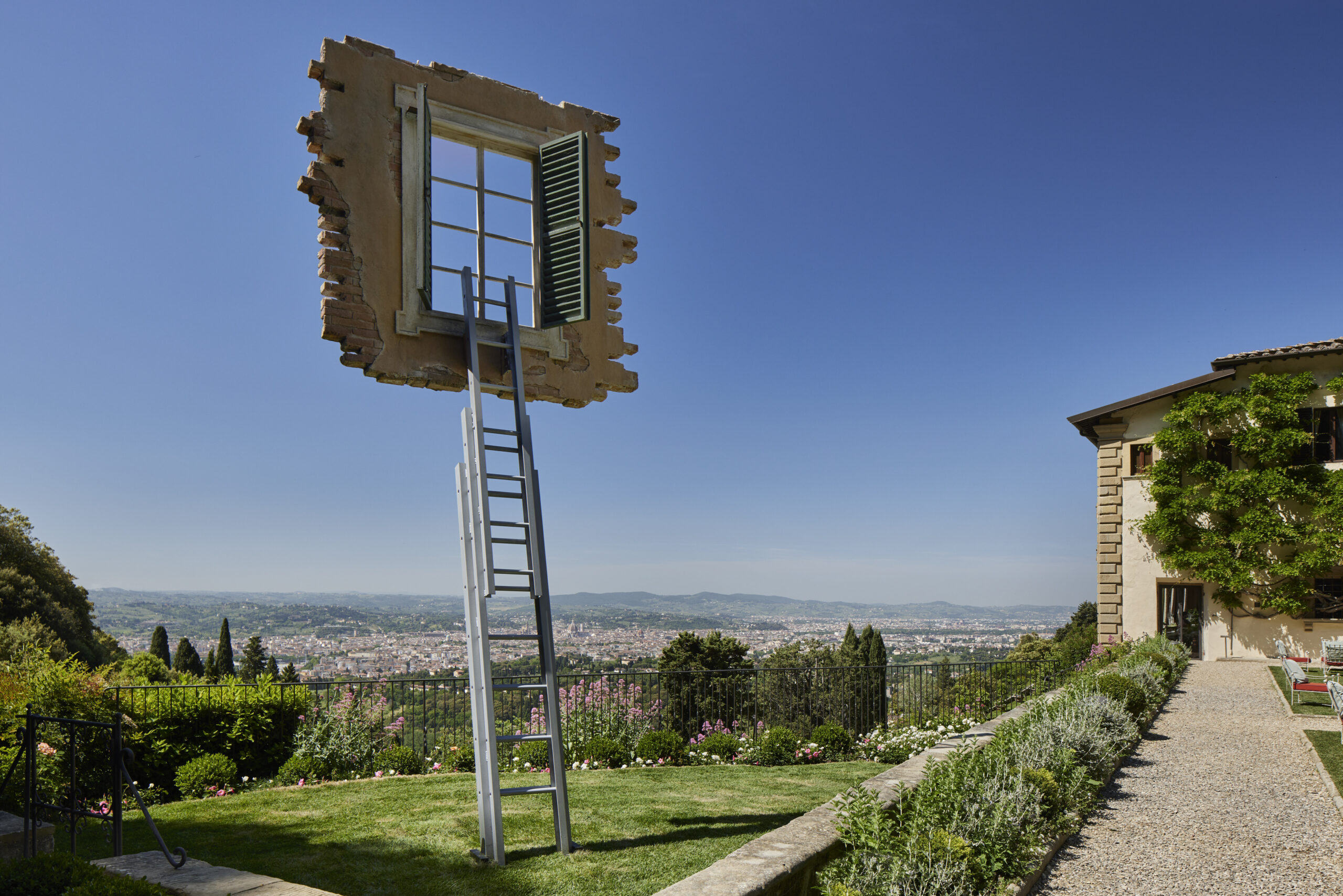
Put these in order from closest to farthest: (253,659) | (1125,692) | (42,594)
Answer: (1125,692) → (42,594) → (253,659)

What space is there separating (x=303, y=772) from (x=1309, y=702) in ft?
44.4

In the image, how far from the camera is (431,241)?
5.54 metres

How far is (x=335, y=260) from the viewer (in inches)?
204

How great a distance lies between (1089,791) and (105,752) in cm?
929

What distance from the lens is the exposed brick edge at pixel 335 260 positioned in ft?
16.9

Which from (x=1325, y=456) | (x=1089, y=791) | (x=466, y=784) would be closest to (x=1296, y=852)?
(x=1089, y=791)

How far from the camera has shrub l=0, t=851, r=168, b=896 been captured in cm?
301

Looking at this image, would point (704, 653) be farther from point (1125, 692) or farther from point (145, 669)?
point (1125, 692)

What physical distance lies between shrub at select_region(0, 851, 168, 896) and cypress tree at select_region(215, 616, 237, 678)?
27.4 metres

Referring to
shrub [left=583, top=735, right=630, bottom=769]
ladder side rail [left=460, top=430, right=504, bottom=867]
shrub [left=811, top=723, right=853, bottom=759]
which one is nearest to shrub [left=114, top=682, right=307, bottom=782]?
shrub [left=583, top=735, right=630, bottom=769]

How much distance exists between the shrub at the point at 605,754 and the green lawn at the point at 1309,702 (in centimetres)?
887

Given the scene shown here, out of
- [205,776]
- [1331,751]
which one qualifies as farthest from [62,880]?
[1331,751]

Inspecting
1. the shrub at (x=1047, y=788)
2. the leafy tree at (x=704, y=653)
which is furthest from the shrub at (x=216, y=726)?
the leafy tree at (x=704, y=653)

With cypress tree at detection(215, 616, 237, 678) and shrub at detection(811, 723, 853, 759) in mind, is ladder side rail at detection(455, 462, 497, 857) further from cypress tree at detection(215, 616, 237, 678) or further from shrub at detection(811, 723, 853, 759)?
cypress tree at detection(215, 616, 237, 678)
